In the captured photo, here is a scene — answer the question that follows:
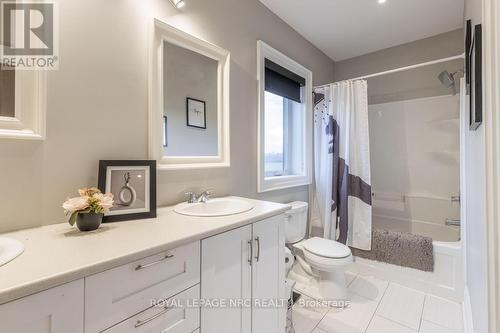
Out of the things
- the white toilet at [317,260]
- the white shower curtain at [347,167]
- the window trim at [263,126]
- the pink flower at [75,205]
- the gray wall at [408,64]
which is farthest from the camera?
the gray wall at [408,64]

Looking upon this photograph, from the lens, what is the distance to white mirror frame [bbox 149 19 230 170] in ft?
4.06

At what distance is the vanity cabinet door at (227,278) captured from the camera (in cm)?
94

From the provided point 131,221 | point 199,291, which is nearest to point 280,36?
point 131,221

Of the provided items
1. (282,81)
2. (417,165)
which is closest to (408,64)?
(417,165)

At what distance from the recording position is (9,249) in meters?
0.68

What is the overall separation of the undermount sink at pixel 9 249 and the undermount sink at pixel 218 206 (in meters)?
0.62

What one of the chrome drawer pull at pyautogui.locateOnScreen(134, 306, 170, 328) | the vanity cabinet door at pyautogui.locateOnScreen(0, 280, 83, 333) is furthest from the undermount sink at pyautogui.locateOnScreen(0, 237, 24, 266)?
the chrome drawer pull at pyautogui.locateOnScreen(134, 306, 170, 328)

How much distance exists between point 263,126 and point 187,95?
0.71m

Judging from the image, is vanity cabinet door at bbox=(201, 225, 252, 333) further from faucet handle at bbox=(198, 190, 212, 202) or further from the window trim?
the window trim

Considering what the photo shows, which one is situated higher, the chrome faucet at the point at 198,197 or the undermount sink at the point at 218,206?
the chrome faucet at the point at 198,197

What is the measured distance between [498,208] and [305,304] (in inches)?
62.8

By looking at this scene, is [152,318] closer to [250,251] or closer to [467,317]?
[250,251]

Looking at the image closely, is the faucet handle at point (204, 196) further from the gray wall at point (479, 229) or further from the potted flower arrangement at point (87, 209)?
the gray wall at point (479, 229)

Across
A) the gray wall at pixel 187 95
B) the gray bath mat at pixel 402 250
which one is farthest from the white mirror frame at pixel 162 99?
the gray bath mat at pixel 402 250
